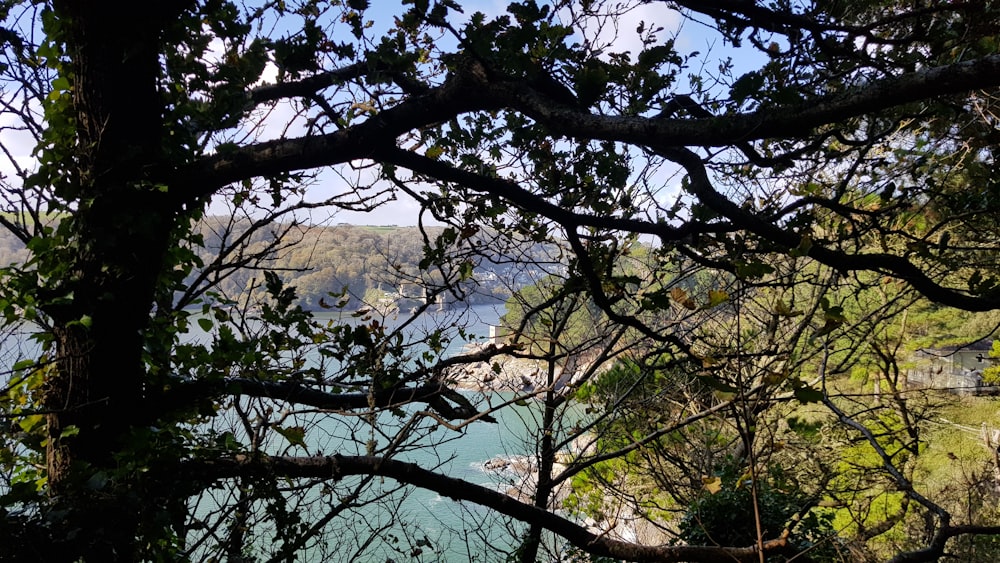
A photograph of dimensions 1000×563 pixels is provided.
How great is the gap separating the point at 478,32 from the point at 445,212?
48.5 inches

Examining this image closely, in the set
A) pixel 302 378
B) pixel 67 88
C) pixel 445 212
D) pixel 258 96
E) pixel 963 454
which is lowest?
pixel 302 378

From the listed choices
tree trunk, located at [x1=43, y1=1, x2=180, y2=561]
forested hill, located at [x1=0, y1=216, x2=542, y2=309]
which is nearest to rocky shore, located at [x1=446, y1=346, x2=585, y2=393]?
forested hill, located at [x1=0, y1=216, x2=542, y2=309]

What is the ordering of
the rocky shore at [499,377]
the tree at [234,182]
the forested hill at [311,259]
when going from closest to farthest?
the tree at [234,182] < the rocky shore at [499,377] < the forested hill at [311,259]

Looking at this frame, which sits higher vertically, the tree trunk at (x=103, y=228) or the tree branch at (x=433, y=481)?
the tree trunk at (x=103, y=228)

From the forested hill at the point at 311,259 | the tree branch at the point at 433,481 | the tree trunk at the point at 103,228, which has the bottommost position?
the tree branch at the point at 433,481

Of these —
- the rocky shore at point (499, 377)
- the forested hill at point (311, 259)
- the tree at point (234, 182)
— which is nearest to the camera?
the tree at point (234, 182)

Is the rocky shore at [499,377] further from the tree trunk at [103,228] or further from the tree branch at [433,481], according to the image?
the tree trunk at [103,228]

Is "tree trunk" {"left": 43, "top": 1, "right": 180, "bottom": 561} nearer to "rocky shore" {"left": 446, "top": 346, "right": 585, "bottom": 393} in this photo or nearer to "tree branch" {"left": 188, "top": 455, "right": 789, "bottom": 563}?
"tree branch" {"left": 188, "top": 455, "right": 789, "bottom": 563}

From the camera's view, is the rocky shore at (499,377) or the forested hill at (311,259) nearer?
the rocky shore at (499,377)

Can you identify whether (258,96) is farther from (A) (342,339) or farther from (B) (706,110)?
(B) (706,110)

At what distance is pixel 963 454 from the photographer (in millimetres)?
13969

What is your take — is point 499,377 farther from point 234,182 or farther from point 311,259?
point 234,182

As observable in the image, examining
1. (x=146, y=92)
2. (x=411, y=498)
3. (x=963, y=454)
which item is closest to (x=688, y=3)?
(x=146, y=92)

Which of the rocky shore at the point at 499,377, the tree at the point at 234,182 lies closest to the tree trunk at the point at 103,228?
the tree at the point at 234,182
